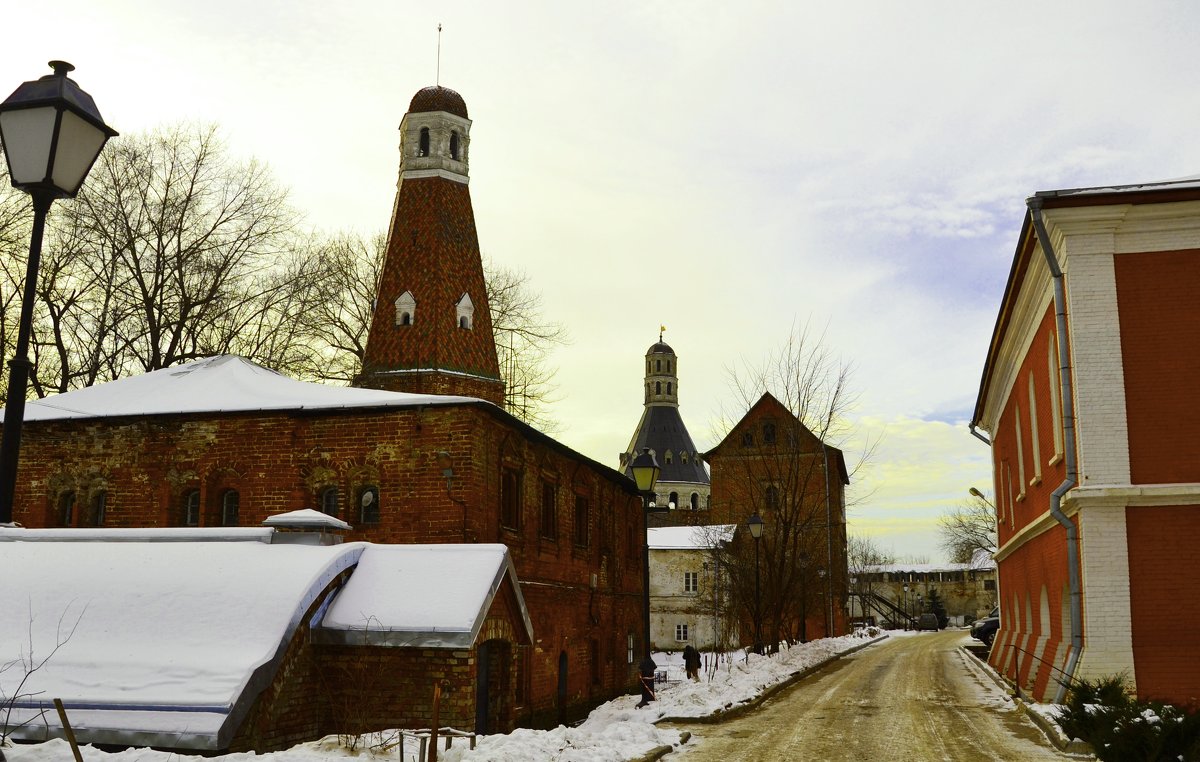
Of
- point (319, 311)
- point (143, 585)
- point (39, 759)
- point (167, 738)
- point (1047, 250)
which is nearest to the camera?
point (39, 759)

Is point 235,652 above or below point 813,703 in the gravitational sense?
above

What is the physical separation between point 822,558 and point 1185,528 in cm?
3311

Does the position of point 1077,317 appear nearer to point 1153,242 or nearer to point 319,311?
point 1153,242

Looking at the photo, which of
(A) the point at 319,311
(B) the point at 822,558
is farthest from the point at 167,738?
(B) the point at 822,558

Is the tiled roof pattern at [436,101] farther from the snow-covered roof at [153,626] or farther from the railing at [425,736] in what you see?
the railing at [425,736]

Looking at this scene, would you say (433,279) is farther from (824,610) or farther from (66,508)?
(824,610)

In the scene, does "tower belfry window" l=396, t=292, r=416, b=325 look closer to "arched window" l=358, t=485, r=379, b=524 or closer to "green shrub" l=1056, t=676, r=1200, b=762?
"arched window" l=358, t=485, r=379, b=524

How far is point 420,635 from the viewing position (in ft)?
36.2

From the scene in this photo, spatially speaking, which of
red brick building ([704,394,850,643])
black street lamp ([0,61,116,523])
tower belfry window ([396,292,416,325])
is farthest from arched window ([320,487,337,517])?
red brick building ([704,394,850,643])

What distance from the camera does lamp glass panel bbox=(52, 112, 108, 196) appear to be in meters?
5.34

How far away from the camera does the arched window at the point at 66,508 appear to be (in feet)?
56.1

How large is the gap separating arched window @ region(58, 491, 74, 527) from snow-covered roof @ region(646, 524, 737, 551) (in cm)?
3086

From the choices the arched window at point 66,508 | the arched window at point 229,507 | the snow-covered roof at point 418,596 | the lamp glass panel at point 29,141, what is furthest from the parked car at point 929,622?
the lamp glass panel at point 29,141

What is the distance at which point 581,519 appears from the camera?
861 inches
